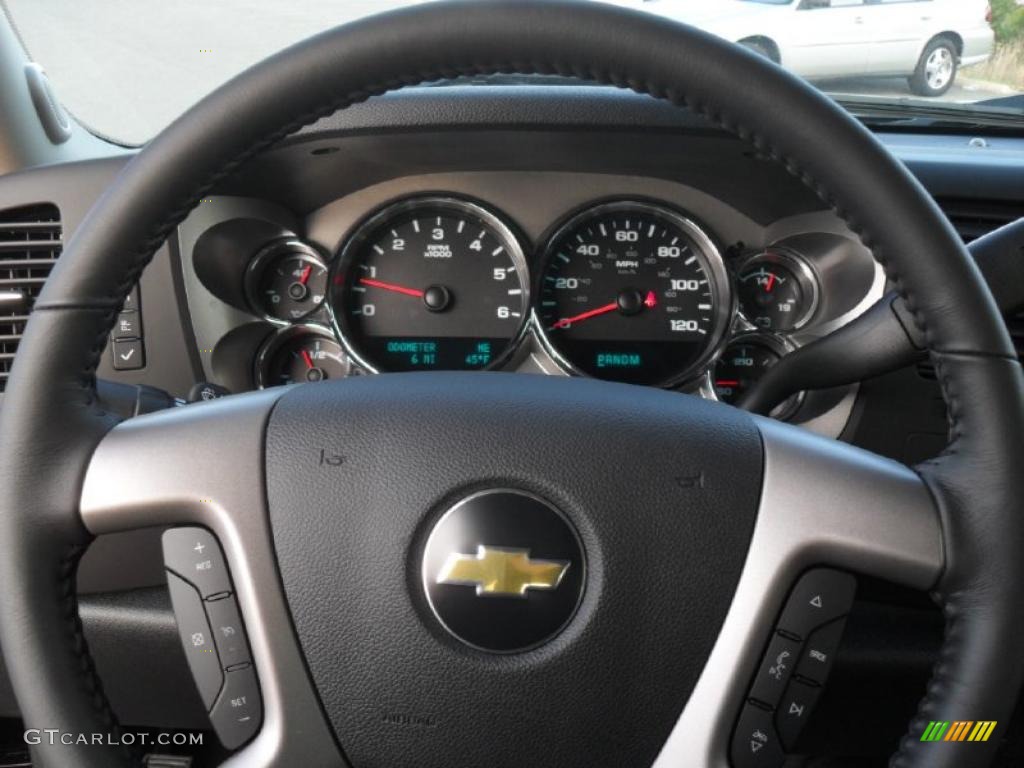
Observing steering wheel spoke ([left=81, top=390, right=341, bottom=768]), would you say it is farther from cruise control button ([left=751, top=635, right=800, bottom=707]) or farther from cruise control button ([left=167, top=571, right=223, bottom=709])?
cruise control button ([left=751, top=635, right=800, bottom=707])

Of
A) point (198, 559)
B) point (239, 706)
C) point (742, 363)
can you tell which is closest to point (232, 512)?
point (198, 559)

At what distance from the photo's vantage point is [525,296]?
234 centimetres

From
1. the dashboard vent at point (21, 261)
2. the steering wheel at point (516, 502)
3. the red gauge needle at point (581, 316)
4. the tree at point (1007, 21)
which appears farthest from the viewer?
the red gauge needle at point (581, 316)

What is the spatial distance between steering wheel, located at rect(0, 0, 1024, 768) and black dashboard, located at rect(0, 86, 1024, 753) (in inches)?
39.8

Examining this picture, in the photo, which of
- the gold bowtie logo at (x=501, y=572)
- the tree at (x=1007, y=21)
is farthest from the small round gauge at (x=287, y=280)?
the tree at (x=1007, y=21)

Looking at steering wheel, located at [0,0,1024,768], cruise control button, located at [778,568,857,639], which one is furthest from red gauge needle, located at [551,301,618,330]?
cruise control button, located at [778,568,857,639]

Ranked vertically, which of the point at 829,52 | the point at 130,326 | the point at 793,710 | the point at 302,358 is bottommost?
the point at 302,358

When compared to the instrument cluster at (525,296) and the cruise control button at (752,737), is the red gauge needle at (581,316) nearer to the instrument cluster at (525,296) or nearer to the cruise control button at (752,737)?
the instrument cluster at (525,296)

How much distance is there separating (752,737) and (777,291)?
4.88ft

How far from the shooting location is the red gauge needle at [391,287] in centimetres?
238

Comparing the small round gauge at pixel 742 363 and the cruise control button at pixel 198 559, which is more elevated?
Result: the cruise control button at pixel 198 559

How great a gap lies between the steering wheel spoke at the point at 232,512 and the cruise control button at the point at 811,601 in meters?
0.45

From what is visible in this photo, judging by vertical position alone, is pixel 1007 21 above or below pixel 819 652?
above

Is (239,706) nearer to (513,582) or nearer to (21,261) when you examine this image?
(513,582)
